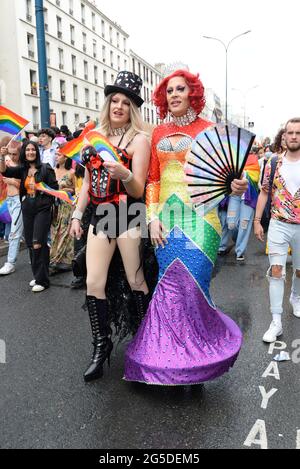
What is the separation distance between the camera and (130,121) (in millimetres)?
2938

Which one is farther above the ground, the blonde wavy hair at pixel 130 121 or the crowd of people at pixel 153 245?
the blonde wavy hair at pixel 130 121

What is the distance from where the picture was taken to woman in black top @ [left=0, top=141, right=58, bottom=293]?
530cm

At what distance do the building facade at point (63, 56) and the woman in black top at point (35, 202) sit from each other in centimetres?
1861

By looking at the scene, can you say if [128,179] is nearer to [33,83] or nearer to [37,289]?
[37,289]

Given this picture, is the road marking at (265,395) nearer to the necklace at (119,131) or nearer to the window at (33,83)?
the necklace at (119,131)

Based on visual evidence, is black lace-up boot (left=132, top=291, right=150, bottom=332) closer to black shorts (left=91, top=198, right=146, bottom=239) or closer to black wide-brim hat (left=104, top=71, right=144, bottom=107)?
black shorts (left=91, top=198, right=146, bottom=239)

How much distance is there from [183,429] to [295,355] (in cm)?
133

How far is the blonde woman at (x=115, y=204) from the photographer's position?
280 cm

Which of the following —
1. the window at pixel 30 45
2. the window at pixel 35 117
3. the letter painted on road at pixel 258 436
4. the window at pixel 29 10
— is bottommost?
the letter painted on road at pixel 258 436

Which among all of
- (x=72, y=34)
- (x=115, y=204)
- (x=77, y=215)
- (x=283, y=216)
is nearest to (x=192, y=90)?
(x=115, y=204)

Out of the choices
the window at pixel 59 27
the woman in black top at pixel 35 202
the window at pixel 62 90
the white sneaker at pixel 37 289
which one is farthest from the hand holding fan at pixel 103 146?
the window at pixel 59 27

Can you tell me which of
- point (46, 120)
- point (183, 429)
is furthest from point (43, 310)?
point (46, 120)

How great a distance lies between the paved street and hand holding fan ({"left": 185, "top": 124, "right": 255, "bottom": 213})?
3.96ft

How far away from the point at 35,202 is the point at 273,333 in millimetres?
3225
